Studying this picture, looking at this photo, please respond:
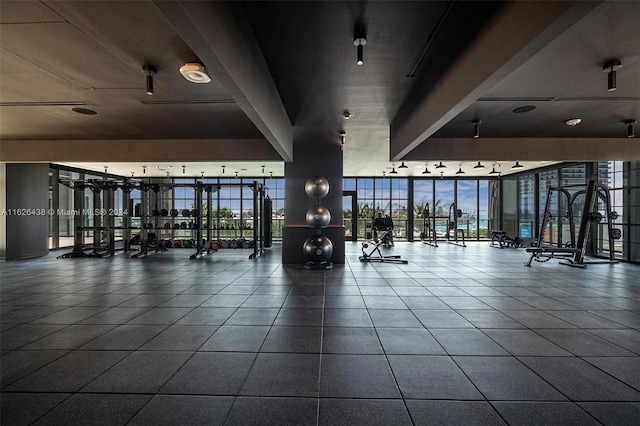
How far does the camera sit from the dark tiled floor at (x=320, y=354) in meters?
1.77

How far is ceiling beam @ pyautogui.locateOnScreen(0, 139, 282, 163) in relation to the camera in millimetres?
6410

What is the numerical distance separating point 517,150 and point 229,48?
6425 millimetres

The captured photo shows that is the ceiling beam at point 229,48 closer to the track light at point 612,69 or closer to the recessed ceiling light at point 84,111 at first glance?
the recessed ceiling light at point 84,111

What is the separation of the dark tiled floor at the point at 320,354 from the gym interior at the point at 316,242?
21mm

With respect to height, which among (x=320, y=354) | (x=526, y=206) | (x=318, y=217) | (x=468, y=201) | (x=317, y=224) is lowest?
(x=320, y=354)

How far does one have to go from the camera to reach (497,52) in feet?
8.00

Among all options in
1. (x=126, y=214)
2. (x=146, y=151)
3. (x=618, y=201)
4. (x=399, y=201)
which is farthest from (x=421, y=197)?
(x=126, y=214)

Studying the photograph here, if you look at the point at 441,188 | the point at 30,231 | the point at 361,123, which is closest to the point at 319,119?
the point at 361,123

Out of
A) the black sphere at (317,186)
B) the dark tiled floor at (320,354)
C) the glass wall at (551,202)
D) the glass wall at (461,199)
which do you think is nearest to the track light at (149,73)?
the dark tiled floor at (320,354)

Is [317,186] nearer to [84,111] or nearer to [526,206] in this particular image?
[84,111]

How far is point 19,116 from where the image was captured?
4895 mm

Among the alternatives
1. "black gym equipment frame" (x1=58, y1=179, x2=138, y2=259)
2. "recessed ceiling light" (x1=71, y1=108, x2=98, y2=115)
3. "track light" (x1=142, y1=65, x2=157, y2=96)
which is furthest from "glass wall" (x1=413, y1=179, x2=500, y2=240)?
"track light" (x1=142, y1=65, x2=157, y2=96)

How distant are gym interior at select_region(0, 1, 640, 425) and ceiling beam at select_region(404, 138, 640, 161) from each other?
43 mm

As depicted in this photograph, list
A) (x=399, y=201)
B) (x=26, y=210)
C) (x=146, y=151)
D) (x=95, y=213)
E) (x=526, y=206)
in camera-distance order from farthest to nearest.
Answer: (x=399, y=201) < (x=526, y=206) < (x=95, y=213) < (x=26, y=210) < (x=146, y=151)
